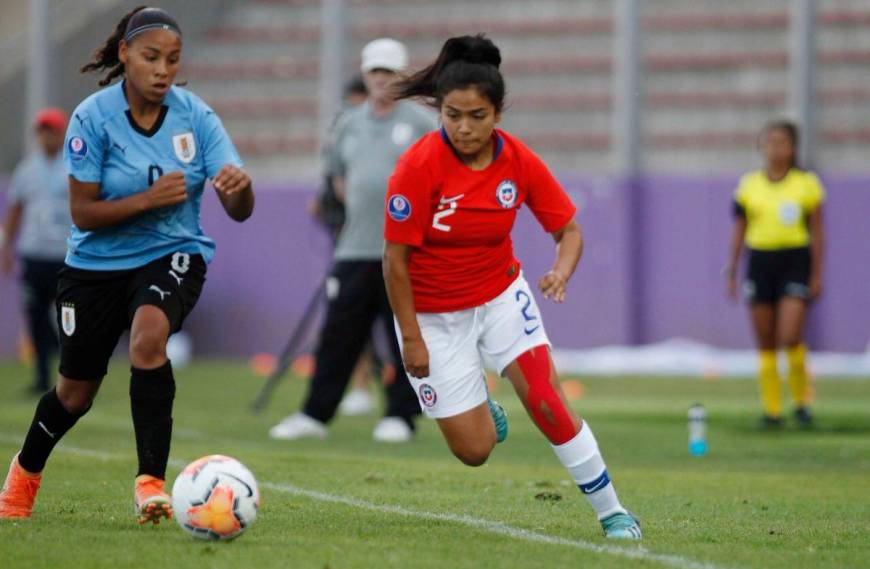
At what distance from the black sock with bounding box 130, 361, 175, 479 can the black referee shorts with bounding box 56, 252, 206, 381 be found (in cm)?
22

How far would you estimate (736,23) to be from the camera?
2108 centimetres

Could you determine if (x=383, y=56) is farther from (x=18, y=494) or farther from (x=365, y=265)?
(x=18, y=494)

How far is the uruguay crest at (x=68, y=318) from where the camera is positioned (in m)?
6.71

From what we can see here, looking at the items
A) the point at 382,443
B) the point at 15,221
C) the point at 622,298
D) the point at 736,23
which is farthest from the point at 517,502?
the point at 736,23


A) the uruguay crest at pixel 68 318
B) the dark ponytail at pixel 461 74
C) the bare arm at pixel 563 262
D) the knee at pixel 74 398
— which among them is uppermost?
the dark ponytail at pixel 461 74

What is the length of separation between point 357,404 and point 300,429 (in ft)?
9.44

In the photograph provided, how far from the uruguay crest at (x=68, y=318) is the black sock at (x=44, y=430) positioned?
33 cm

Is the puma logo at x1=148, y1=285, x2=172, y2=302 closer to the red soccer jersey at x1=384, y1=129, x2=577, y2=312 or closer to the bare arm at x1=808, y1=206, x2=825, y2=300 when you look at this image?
the red soccer jersey at x1=384, y1=129, x2=577, y2=312

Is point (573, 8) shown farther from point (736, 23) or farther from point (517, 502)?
point (517, 502)

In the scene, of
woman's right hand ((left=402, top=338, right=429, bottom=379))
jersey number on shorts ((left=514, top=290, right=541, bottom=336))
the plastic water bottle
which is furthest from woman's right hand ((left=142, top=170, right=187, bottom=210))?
the plastic water bottle

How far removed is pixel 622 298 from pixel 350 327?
29.0 feet

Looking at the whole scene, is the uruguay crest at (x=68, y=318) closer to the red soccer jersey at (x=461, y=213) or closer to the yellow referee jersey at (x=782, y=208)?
the red soccer jersey at (x=461, y=213)

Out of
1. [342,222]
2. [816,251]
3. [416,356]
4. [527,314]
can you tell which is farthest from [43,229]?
[527,314]

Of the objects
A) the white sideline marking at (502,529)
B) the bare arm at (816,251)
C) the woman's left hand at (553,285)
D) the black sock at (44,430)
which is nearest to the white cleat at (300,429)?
the white sideline marking at (502,529)
